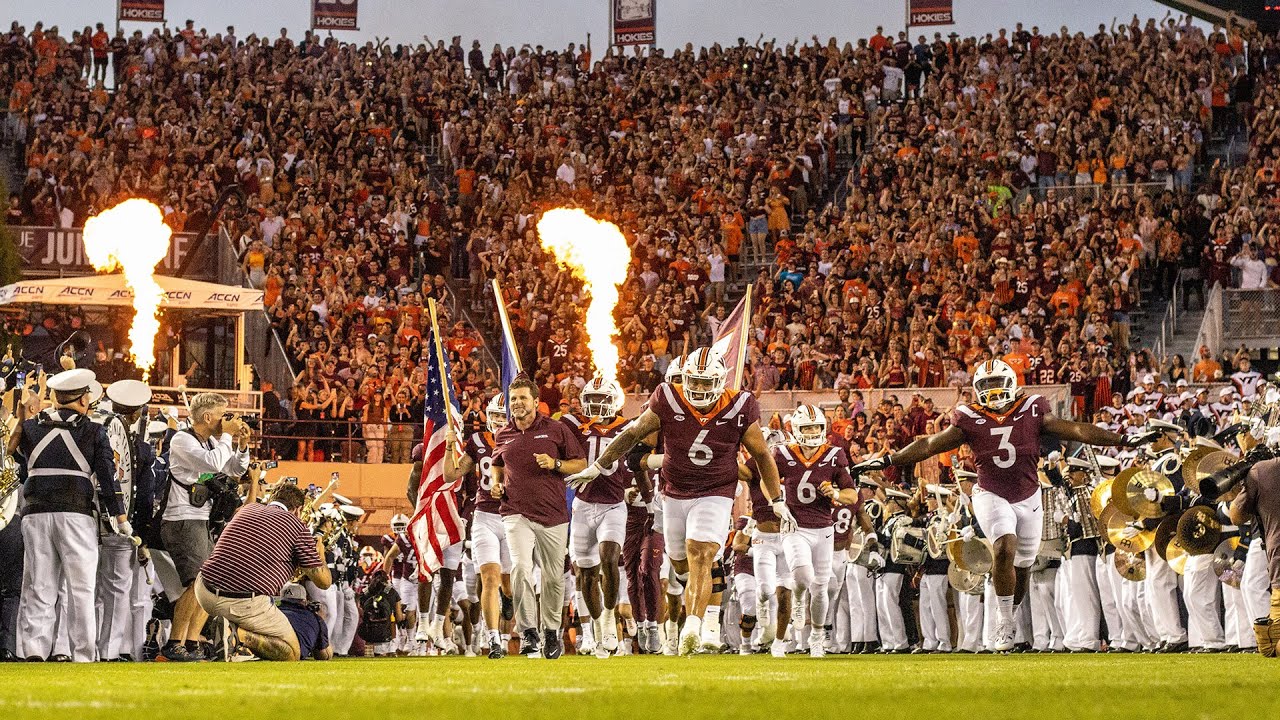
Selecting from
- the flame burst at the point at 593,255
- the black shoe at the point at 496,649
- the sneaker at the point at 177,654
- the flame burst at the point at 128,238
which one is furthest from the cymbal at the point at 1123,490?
the flame burst at the point at 128,238

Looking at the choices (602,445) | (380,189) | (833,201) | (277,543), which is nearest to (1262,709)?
(277,543)

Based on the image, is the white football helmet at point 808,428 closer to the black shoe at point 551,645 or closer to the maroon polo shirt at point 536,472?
the maroon polo shirt at point 536,472

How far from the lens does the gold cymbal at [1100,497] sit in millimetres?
15656

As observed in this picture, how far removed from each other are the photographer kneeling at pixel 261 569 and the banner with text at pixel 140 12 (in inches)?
1118

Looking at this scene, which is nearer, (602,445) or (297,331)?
(602,445)

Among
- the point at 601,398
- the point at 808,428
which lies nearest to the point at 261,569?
the point at 601,398

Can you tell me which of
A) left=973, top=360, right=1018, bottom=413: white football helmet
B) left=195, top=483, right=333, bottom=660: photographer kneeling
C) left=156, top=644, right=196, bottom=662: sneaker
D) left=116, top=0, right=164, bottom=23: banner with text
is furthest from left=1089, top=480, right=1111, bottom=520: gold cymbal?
left=116, top=0, right=164, bottom=23: banner with text

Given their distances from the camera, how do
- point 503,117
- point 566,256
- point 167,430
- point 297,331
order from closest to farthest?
point 167,430 < point 297,331 < point 566,256 < point 503,117

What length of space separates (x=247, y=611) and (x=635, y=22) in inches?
1167

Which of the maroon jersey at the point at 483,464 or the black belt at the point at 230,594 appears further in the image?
the maroon jersey at the point at 483,464

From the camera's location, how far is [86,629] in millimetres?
12750

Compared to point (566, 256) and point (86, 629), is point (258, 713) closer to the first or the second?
point (86, 629)

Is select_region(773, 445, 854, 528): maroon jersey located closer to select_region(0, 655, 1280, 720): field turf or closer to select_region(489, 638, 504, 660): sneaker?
select_region(489, 638, 504, 660): sneaker

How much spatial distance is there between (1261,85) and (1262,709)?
2627 cm
